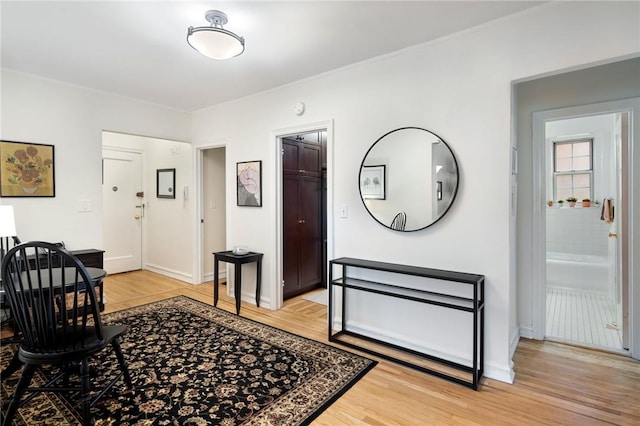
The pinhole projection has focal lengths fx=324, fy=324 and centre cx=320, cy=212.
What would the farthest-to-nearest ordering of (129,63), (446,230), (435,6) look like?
(129,63)
(446,230)
(435,6)

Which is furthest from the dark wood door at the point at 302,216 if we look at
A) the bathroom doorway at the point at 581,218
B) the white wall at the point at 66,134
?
the bathroom doorway at the point at 581,218

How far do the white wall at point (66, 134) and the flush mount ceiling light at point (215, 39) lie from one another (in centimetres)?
230

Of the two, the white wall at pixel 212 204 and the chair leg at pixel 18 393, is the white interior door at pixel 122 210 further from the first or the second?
the chair leg at pixel 18 393

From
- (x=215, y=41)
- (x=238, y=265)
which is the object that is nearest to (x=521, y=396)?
(x=238, y=265)

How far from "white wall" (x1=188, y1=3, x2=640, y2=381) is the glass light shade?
3.84 ft

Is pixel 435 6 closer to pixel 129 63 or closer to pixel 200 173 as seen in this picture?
pixel 129 63

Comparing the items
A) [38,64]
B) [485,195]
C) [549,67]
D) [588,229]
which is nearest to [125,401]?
[485,195]

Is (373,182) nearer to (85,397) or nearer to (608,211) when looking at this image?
(85,397)

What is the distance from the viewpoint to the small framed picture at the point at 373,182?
2836 millimetres

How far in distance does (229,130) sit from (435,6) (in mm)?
2865

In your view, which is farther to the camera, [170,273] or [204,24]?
[170,273]

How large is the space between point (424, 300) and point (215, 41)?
2.36 meters

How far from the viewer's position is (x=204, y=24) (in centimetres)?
236

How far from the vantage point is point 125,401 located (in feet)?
6.54
